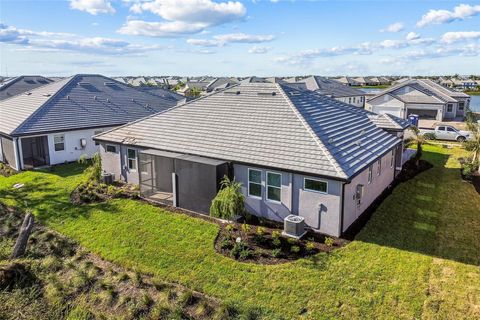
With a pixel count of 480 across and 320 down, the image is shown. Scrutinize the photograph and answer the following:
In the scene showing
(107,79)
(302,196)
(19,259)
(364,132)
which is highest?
(107,79)

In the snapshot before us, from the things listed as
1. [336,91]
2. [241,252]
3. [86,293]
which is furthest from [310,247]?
[336,91]

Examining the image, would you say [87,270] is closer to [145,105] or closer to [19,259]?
[19,259]

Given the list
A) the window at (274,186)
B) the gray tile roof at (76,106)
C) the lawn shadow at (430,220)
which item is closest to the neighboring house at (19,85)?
the gray tile roof at (76,106)

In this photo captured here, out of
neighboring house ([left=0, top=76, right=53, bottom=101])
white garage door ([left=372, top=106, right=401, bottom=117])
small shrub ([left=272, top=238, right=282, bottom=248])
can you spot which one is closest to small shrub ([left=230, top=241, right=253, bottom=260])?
small shrub ([left=272, top=238, right=282, bottom=248])

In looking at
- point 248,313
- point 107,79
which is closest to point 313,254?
point 248,313

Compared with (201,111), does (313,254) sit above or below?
below

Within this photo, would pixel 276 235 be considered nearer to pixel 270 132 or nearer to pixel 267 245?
pixel 267 245
